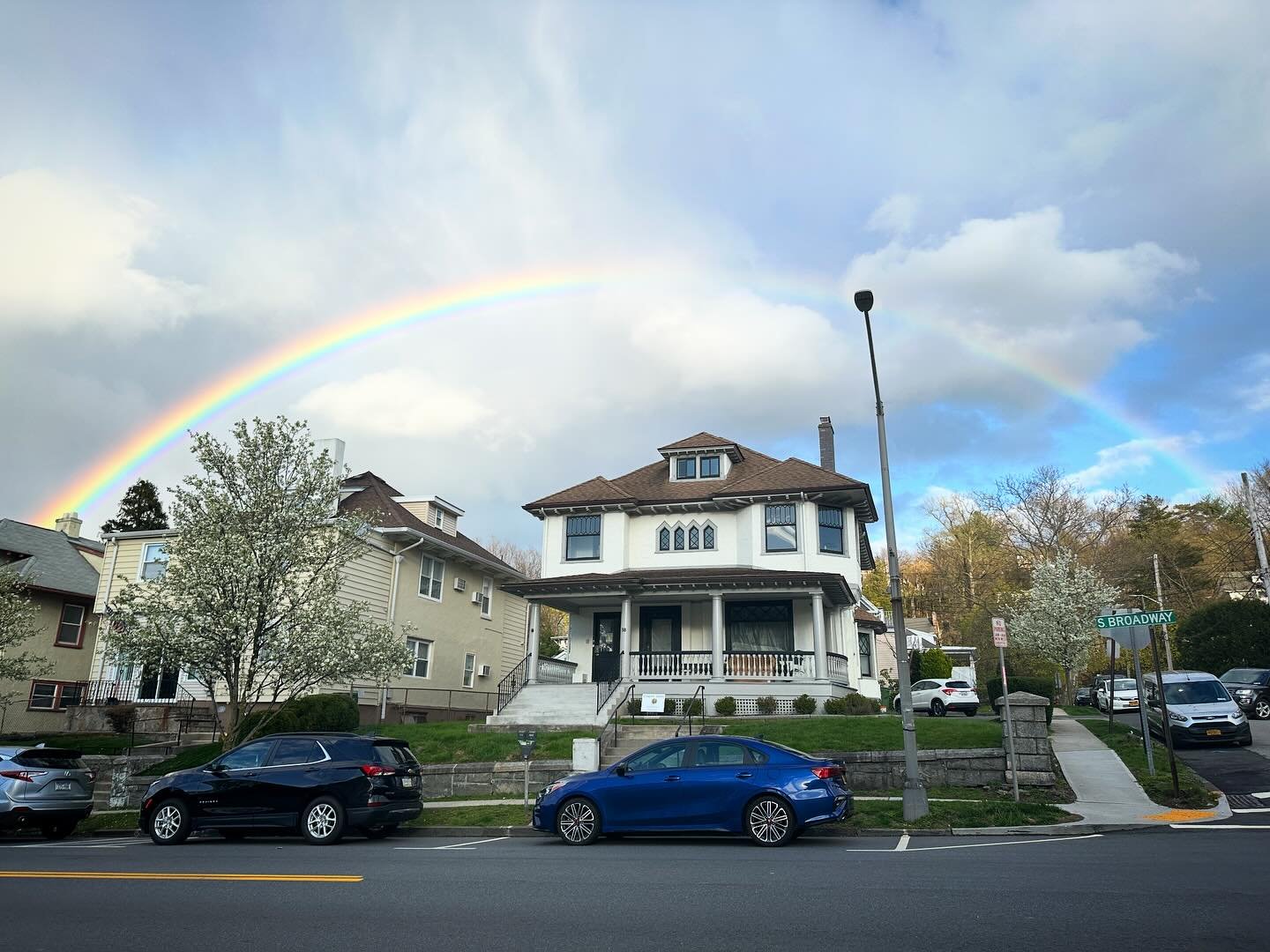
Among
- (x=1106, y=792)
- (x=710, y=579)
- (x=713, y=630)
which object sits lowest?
(x=1106, y=792)

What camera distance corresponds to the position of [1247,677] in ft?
94.0

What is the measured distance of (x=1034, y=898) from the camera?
7469 millimetres

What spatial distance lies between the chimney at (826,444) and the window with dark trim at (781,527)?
5.01m

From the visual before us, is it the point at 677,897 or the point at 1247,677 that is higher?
the point at 1247,677

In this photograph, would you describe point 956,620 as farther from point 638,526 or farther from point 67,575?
point 67,575

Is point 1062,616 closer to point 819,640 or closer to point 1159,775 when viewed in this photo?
point 819,640

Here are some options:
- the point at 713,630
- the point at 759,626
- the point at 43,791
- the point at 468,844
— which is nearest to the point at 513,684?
the point at 713,630

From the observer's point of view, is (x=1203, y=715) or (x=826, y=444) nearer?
(x=1203, y=715)

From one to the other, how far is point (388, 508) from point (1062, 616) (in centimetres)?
2475

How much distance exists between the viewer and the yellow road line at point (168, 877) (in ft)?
30.6

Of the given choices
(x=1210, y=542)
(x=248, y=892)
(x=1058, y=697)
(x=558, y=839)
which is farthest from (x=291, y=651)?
(x=1210, y=542)

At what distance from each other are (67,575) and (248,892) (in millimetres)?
33903

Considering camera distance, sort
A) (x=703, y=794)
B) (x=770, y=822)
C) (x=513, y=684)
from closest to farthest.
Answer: (x=770, y=822)
(x=703, y=794)
(x=513, y=684)

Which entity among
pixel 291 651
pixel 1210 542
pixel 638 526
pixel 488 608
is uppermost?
pixel 1210 542
